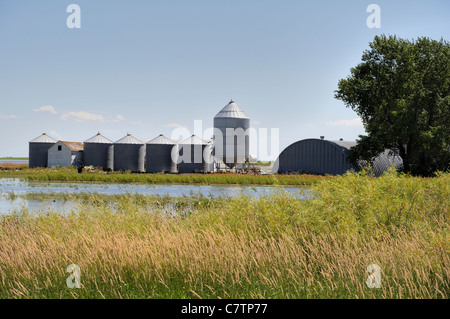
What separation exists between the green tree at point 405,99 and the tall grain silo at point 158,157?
24626mm

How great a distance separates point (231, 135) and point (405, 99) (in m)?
24.9

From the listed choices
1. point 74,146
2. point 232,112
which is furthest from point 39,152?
point 232,112

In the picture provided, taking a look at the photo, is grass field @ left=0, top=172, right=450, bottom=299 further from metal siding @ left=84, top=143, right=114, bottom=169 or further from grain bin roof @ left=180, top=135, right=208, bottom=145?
metal siding @ left=84, top=143, right=114, bottom=169

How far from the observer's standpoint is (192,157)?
5994cm

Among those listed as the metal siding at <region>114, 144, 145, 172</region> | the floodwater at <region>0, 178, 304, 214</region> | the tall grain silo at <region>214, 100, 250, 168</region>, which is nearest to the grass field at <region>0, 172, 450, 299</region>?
the floodwater at <region>0, 178, 304, 214</region>

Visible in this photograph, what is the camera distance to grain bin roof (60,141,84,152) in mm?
59294

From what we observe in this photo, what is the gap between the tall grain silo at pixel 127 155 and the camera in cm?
6012

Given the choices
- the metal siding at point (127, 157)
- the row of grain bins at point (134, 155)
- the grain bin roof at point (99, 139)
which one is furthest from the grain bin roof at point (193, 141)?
the grain bin roof at point (99, 139)

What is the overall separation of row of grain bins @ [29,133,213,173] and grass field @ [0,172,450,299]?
156 ft

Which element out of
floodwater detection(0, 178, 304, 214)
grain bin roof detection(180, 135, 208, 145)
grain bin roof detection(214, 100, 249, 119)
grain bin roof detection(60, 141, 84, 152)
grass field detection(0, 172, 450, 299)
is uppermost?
grain bin roof detection(214, 100, 249, 119)

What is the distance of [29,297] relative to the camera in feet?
25.2
